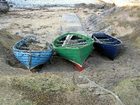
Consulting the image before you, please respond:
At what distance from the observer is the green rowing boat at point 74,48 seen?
1483cm

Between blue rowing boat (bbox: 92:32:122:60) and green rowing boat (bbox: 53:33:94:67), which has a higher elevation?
green rowing boat (bbox: 53:33:94:67)

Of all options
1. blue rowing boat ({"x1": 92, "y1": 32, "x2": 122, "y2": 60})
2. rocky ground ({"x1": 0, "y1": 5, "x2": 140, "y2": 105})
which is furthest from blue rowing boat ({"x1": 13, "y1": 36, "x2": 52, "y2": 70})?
blue rowing boat ({"x1": 92, "y1": 32, "x2": 122, "y2": 60})

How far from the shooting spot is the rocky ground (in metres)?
11.5

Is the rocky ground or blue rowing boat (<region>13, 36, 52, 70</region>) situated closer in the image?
the rocky ground

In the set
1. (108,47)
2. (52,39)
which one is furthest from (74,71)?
(52,39)

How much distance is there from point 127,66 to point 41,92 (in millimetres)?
4407

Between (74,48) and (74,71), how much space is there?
0.78m

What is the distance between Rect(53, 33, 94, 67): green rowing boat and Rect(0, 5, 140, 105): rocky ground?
0.38m

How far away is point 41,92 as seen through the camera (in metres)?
11.7

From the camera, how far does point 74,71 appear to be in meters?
14.7

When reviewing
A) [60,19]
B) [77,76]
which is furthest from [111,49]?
[60,19]

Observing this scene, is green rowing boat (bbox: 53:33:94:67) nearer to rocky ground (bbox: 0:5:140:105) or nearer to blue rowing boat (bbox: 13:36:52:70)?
rocky ground (bbox: 0:5:140:105)

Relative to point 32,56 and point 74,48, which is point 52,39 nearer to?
point 74,48

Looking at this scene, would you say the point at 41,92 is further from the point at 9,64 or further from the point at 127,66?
the point at 127,66
